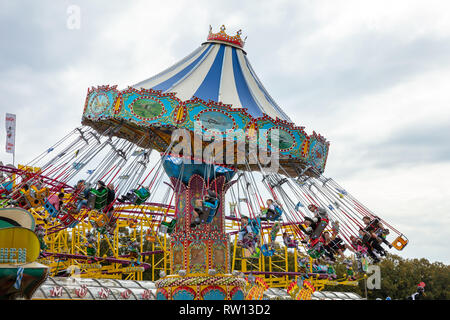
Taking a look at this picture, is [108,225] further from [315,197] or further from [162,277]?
[315,197]

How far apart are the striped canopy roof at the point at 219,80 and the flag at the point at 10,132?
6.13 m

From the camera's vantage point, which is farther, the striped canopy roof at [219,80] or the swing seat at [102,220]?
the striped canopy roof at [219,80]

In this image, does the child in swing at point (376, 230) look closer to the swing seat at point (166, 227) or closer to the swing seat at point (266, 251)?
the swing seat at point (266, 251)

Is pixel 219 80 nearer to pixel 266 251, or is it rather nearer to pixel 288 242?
pixel 288 242

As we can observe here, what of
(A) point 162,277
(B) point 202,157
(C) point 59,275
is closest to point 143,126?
(B) point 202,157

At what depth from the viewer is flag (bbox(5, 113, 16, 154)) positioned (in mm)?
16844

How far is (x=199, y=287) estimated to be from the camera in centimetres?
1205

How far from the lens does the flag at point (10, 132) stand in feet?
55.3

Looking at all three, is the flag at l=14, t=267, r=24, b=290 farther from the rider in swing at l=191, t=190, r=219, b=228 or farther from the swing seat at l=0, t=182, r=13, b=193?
the swing seat at l=0, t=182, r=13, b=193

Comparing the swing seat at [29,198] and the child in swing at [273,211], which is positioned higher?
the swing seat at [29,198]

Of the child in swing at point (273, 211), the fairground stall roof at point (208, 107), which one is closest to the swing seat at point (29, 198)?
the fairground stall roof at point (208, 107)

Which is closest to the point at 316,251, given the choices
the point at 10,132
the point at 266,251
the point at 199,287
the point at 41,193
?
the point at 266,251

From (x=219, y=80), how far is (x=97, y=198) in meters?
4.18

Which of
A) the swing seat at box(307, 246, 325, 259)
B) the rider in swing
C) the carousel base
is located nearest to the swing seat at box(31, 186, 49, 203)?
the rider in swing
